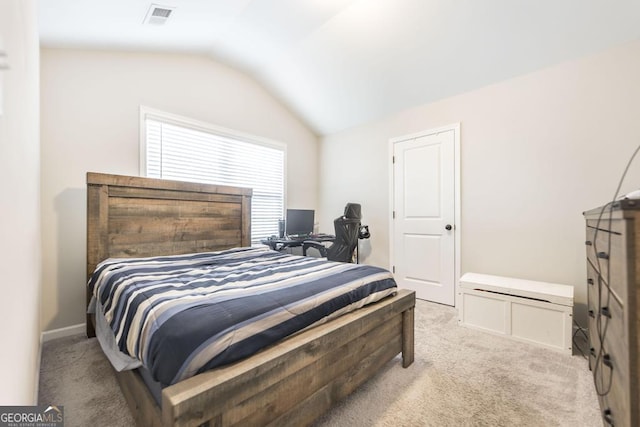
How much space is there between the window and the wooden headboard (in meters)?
0.47

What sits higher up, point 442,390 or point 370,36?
point 370,36

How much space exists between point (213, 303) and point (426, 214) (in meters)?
2.93

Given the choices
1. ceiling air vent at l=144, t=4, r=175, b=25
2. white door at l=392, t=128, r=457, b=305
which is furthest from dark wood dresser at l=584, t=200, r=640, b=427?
ceiling air vent at l=144, t=4, r=175, b=25

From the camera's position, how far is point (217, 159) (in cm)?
347

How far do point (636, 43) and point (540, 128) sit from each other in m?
0.83

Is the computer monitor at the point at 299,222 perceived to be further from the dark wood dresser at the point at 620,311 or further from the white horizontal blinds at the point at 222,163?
the dark wood dresser at the point at 620,311

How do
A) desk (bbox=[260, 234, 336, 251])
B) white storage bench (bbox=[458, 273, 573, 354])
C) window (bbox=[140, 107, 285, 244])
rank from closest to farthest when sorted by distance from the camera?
white storage bench (bbox=[458, 273, 573, 354])
window (bbox=[140, 107, 285, 244])
desk (bbox=[260, 234, 336, 251])

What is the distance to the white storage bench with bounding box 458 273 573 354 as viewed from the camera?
215 centimetres

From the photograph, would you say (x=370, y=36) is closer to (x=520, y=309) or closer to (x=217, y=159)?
(x=217, y=159)

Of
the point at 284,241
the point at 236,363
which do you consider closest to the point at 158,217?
the point at 284,241

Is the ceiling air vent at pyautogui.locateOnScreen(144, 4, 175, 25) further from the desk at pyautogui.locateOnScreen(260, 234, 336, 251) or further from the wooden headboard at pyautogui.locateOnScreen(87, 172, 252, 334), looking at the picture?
the desk at pyautogui.locateOnScreen(260, 234, 336, 251)

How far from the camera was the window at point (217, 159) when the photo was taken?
2.96 metres

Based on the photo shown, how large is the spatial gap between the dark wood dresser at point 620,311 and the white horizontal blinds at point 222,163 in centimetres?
345

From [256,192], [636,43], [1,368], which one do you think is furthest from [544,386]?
[256,192]
